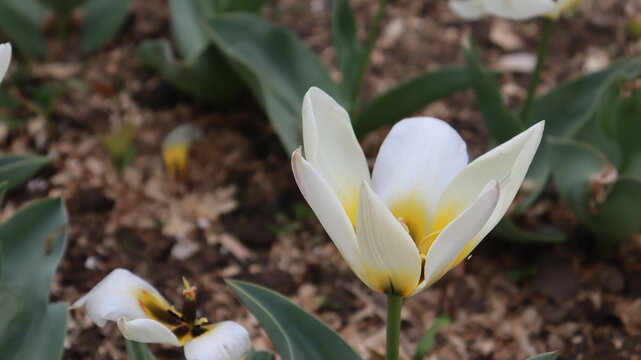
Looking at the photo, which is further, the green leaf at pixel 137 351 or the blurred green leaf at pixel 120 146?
the blurred green leaf at pixel 120 146

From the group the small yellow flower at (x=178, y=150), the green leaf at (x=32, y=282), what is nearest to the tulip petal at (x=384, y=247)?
the green leaf at (x=32, y=282)

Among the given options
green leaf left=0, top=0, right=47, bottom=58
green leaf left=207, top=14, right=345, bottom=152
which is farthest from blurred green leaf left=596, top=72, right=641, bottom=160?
green leaf left=0, top=0, right=47, bottom=58

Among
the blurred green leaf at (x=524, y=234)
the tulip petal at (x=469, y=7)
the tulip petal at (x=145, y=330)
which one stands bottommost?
the blurred green leaf at (x=524, y=234)

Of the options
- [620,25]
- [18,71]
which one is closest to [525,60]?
[620,25]

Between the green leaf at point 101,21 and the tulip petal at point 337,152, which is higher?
the tulip petal at point 337,152

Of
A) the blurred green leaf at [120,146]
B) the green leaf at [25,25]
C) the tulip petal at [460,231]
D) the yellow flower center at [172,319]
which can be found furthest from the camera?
the green leaf at [25,25]

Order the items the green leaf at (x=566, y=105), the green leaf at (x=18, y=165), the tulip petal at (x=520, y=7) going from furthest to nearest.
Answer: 1. the green leaf at (x=566, y=105)
2. the tulip petal at (x=520, y=7)
3. the green leaf at (x=18, y=165)

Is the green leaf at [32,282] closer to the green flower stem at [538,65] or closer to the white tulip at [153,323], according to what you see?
the white tulip at [153,323]
